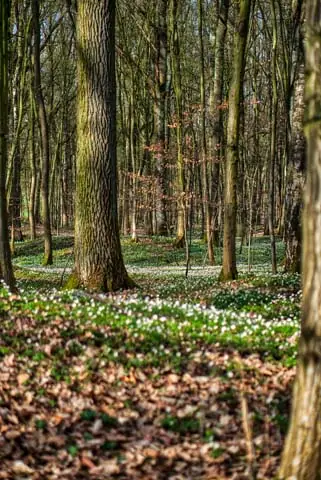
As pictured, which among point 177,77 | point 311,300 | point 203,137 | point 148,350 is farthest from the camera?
point 177,77

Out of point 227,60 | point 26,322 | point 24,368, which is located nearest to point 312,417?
point 24,368

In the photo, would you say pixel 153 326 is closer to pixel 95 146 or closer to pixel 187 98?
pixel 95 146

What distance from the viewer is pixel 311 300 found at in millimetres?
4250

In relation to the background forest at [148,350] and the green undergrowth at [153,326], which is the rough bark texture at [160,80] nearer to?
the background forest at [148,350]

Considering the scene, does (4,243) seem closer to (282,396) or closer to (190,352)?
(190,352)

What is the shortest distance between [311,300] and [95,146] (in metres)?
10.3

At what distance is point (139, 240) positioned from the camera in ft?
111

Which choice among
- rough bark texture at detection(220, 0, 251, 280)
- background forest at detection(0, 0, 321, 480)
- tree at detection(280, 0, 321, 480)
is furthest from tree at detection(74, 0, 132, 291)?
tree at detection(280, 0, 321, 480)

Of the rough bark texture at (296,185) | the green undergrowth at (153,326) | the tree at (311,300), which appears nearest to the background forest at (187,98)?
the rough bark texture at (296,185)

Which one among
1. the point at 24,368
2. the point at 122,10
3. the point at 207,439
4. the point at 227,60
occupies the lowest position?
the point at 207,439

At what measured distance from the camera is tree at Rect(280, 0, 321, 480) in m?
4.23

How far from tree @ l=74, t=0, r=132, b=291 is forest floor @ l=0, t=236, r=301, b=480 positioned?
3414mm

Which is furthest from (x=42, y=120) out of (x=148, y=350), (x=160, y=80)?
(x=148, y=350)

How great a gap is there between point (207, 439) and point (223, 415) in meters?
0.51
